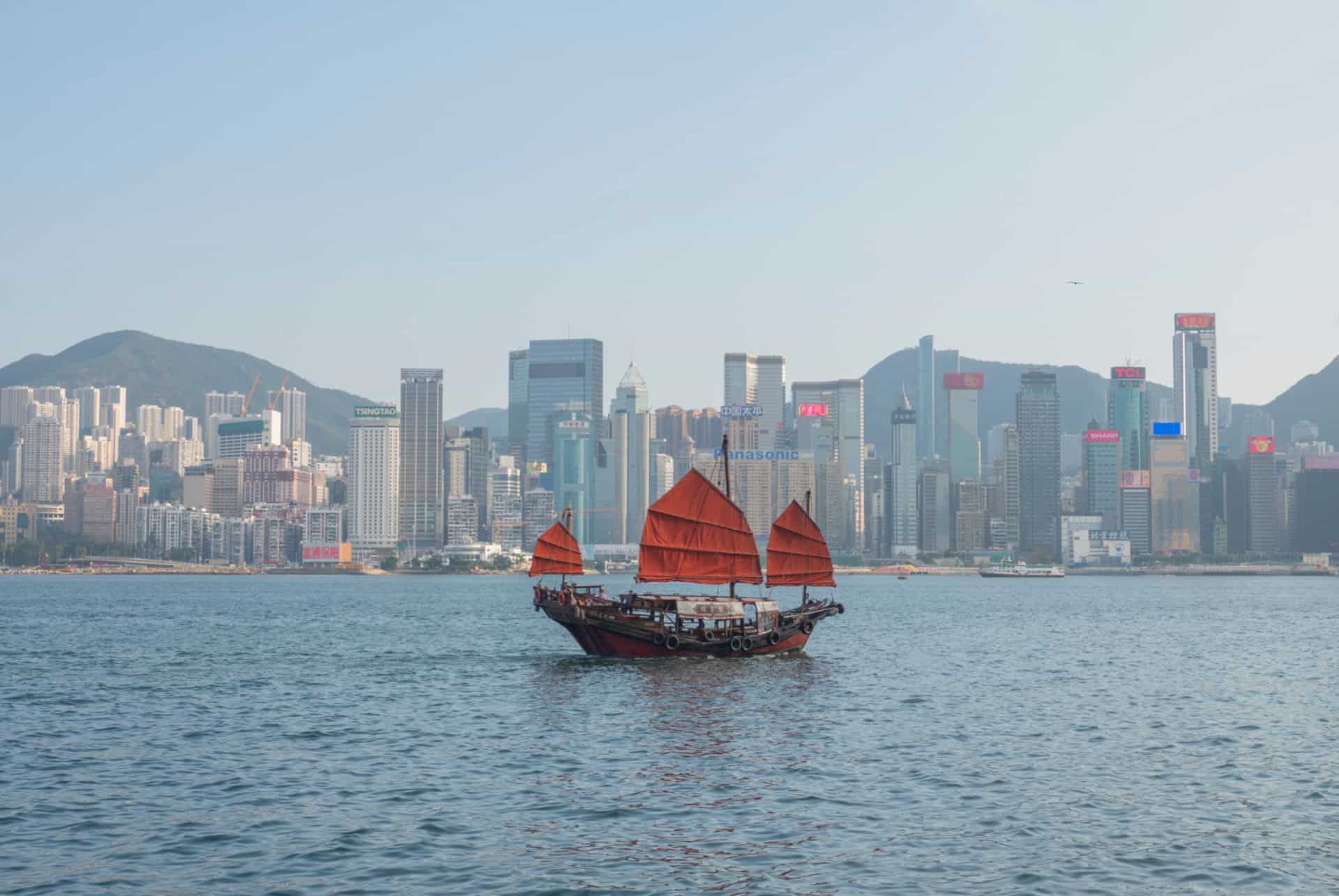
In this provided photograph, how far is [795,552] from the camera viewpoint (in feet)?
298

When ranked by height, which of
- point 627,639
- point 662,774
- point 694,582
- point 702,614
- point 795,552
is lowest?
point 662,774

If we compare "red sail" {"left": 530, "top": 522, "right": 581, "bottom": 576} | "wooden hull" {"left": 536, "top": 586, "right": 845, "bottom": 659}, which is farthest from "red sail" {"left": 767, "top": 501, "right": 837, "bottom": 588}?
"red sail" {"left": 530, "top": 522, "right": 581, "bottom": 576}

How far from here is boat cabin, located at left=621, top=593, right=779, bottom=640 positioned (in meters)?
82.8

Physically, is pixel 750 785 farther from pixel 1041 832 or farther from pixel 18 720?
pixel 18 720

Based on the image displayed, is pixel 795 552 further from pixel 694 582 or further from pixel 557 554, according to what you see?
pixel 557 554

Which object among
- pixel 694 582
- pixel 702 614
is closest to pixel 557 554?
pixel 694 582

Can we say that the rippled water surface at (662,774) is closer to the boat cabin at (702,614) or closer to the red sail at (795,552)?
the boat cabin at (702,614)

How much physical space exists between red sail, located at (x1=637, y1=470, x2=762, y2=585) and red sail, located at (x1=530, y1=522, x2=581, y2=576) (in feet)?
15.8

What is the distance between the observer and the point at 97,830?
35.7 metres

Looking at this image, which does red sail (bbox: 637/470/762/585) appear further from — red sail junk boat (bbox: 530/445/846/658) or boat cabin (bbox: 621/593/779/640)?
boat cabin (bbox: 621/593/779/640)

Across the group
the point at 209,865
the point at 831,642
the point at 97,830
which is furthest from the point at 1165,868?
the point at 831,642

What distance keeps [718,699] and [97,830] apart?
32.7 m

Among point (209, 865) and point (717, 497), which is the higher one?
point (717, 497)

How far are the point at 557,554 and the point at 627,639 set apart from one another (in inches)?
457
